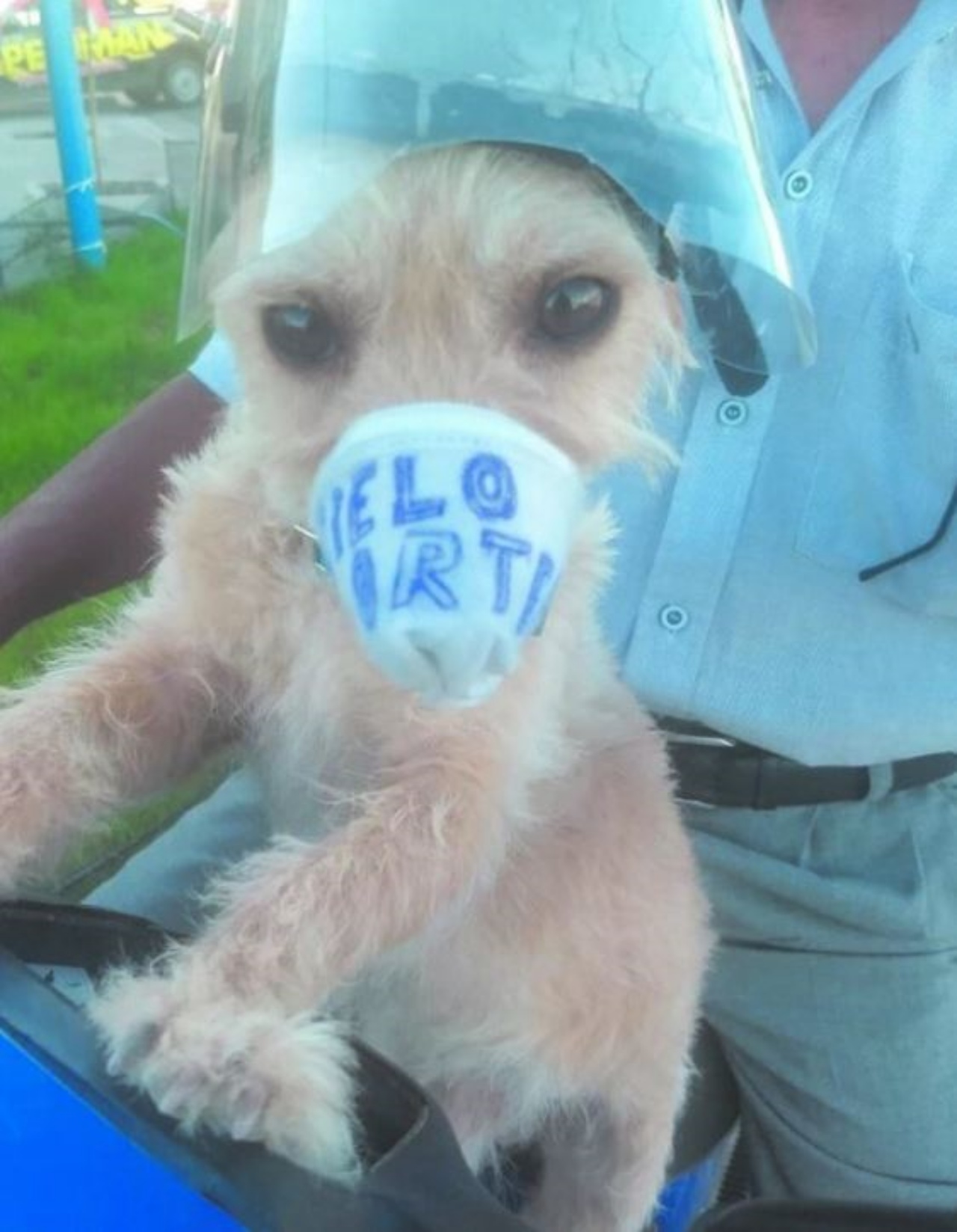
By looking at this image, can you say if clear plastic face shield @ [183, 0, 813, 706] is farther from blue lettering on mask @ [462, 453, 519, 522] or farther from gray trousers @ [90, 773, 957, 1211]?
gray trousers @ [90, 773, 957, 1211]

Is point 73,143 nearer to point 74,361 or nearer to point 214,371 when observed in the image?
point 74,361

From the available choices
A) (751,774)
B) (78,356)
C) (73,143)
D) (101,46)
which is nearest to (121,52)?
(101,46)

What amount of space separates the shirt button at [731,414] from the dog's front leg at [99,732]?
623 mm

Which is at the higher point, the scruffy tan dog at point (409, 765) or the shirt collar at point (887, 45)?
the shirt collar at point (887, 45)

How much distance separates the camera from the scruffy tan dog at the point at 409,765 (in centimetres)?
105

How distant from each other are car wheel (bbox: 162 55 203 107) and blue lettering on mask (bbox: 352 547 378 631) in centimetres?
1178

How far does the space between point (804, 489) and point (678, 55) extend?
2.26 feet

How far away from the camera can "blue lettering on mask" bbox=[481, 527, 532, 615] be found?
918mm

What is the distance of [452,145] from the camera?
1.06 meters

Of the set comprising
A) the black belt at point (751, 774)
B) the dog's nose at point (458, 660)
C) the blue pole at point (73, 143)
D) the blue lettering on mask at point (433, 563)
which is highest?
the blue lettering on mask at point (433, 563)

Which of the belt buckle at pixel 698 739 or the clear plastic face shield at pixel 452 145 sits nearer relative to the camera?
the clear plastic face shield at pixel 452 145

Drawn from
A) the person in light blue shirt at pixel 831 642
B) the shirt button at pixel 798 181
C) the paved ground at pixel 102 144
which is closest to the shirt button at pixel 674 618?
the person in light blue shirt at pixel 831 642

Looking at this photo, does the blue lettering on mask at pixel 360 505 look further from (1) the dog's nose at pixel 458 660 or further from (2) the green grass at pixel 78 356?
(2) the green grass at pixel 78 356

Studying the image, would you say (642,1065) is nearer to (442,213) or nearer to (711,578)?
(711,578)
